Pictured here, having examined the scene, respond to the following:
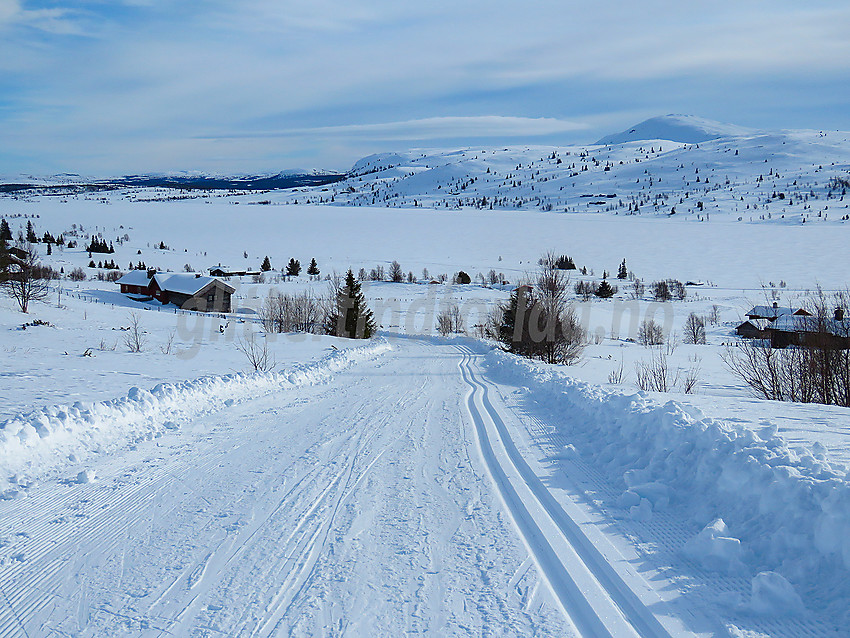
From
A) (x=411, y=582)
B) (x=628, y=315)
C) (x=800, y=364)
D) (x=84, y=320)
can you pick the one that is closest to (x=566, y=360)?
(x=800, y=364)

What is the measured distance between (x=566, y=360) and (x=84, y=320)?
25828mm

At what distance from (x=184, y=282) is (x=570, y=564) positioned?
6486cm

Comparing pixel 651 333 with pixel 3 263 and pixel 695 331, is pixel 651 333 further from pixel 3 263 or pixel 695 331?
pixel 3 263

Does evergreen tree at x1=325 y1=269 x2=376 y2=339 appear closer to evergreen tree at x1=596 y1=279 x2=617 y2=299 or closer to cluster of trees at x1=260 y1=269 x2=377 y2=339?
cluster of trees at x1=260 y1=269 x2=377 y2=339

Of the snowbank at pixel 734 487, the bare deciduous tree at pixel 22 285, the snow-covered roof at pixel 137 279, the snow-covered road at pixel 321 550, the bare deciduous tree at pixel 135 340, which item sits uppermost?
the snowbank at pixel 734 487

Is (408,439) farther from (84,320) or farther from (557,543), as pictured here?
(84,320)

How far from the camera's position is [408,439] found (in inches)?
313

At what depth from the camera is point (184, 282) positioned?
6169cm

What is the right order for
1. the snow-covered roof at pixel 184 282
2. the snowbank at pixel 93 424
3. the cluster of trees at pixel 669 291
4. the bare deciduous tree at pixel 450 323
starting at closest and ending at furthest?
the snowbank at pixel 93 424 < the bare deciduous tree at pixel 450 323 < the snow-covered roof at pixel 184 282 < the cluster of trees at pixel 669 291

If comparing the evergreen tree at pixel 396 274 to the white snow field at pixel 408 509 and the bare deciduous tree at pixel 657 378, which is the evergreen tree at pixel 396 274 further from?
the white snow field at pixel 408 509

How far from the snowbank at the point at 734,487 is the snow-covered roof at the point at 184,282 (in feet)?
192

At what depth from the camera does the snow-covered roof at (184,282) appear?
59750 millimetres

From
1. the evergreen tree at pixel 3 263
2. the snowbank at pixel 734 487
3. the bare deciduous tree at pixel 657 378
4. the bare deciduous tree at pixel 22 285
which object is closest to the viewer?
the snowbank at pixel 734 487

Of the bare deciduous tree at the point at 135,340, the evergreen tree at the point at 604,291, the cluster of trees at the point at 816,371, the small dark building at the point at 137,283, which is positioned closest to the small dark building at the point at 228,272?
the small dark building at the point at 137,283
